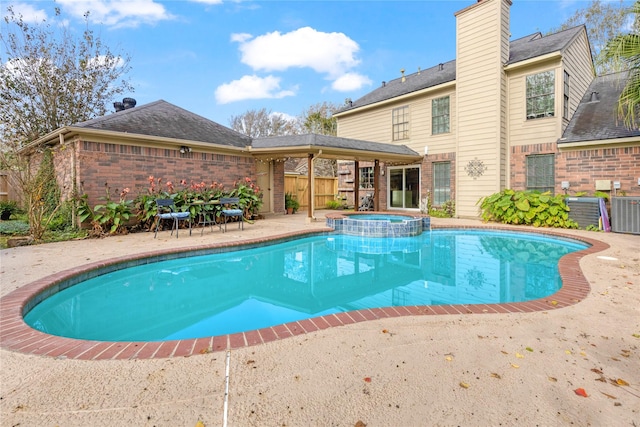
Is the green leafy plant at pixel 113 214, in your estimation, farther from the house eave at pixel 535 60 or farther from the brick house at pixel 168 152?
the house eave at pixel 535 60

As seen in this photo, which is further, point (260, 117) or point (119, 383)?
point (260, 117)

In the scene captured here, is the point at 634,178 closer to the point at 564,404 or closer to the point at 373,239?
the point at 373,239

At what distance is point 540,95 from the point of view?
391 inches

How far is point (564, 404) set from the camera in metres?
1.75

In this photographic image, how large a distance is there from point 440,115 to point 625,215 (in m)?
6.49

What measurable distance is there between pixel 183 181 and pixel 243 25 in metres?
8.35

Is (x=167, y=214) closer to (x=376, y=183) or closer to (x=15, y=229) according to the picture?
(x=15, y=229)

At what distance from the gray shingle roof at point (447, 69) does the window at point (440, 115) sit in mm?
670

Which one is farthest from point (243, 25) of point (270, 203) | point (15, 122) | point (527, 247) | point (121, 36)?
point (527, 247)

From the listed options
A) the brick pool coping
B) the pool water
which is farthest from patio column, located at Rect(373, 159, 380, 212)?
the brick pool coping

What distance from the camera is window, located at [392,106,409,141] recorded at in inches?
530

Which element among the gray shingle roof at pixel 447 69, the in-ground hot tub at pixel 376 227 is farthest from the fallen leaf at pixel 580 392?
the gray shingle roof at pixel 447 69

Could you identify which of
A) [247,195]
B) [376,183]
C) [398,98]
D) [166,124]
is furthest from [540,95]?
[166,124]

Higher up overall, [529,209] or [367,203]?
[367,203]
